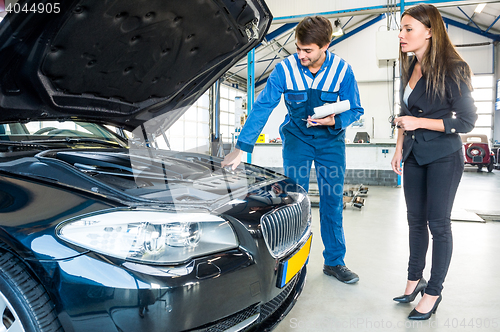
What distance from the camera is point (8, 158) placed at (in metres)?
1.06

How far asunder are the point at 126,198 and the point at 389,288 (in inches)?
59.2

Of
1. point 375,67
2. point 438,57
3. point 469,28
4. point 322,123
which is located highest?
point 469,28

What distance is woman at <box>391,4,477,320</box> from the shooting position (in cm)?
141

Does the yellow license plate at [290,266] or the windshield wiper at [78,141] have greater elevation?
the windshield wiper at [78,141]

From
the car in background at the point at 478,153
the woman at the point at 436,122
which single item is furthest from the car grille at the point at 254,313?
the car in background at the point at 478,153

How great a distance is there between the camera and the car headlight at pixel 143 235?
32.1 inches

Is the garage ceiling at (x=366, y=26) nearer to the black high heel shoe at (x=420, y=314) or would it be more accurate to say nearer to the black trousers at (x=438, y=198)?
the black trousers at (x=438, y=198)

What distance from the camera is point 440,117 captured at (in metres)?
1.48

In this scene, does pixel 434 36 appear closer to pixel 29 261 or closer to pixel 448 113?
pixel 448 113

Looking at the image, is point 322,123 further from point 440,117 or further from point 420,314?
point 420,314

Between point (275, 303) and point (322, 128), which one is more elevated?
point (322, 128)

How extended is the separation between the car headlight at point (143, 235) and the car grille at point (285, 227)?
226 millimetres

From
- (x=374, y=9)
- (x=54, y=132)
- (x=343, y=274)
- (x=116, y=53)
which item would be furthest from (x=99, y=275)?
(x=374, y=9)

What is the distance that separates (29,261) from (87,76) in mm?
877
